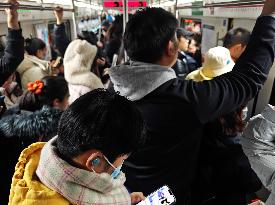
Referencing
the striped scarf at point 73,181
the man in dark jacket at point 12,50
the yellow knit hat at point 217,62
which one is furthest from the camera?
the yellow knit hat at point 217,62

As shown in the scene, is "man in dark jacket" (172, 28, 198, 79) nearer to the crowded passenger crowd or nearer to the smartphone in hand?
the crowded passenger crowd

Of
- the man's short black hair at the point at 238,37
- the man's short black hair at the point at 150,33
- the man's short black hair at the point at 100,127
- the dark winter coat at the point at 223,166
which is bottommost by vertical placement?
the dark winter coat at the point at 223,166

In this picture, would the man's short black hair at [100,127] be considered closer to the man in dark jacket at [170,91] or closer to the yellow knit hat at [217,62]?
the man in dark jacket at [170,91]

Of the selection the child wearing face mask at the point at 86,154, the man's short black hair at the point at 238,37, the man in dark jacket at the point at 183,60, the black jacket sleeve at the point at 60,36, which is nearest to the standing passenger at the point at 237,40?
the man's short black hair at the point at 238,37

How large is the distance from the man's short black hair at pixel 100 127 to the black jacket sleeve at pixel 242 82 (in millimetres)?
347

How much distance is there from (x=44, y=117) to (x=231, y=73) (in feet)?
3.77

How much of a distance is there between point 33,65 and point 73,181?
9.44 feet

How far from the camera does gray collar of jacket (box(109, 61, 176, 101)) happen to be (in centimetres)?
115

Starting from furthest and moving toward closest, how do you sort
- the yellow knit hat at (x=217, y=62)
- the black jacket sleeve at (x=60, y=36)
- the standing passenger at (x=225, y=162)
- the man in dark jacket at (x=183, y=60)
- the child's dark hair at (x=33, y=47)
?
the black jacket sleeve at (x=60, y=36)
the child's dark hair at (x=33, y=47)
the man in dark jacket at (x=183, y=60)
the yellow knit hat at (x=217, y=62)
the standing passenger at (x=225, y=162)

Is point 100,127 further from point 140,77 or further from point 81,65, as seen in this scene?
point 81,65

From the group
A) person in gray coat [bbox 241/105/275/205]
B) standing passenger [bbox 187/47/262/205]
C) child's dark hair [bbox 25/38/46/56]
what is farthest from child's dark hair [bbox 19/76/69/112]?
child's dark hair [bbox 25/38/46/56]

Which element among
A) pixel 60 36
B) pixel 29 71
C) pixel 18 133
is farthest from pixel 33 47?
pixel 18 133

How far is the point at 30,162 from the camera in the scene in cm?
88

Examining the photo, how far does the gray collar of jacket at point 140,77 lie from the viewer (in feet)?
3.77
